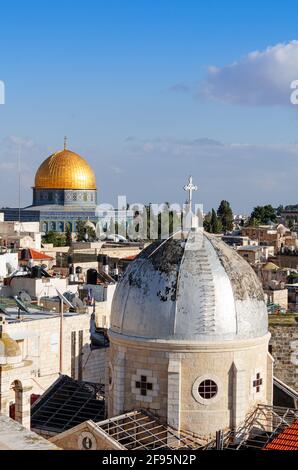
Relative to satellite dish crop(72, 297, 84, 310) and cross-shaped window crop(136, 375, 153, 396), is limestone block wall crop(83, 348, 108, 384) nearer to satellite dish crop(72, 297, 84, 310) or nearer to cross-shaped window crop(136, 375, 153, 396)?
satellite dish crop(72, 297, 84, 310)

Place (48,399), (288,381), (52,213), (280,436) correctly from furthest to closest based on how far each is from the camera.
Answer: (52,213)
(288,381)
(48,399)
(280,436)

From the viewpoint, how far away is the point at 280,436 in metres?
12.6

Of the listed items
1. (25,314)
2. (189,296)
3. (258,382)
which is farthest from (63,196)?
(189,296)

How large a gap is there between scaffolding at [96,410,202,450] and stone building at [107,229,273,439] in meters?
0.14

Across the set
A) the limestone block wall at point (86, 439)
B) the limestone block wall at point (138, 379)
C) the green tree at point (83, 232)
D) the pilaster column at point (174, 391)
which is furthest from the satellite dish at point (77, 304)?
the green tree at point (83, 232)

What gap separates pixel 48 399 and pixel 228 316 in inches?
175

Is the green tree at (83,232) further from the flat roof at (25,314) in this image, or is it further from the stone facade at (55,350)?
the stone facade at (55,350)

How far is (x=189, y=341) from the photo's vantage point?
13672 millimetres

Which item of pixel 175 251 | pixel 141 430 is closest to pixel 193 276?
pixel 175 251

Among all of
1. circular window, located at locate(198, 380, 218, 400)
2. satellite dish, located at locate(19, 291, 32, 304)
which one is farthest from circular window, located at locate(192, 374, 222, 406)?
satellite dish, located at locate(19, 291, 32, 304)

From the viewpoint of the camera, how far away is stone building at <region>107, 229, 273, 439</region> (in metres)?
13.7

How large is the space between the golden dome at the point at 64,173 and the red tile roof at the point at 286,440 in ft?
241
